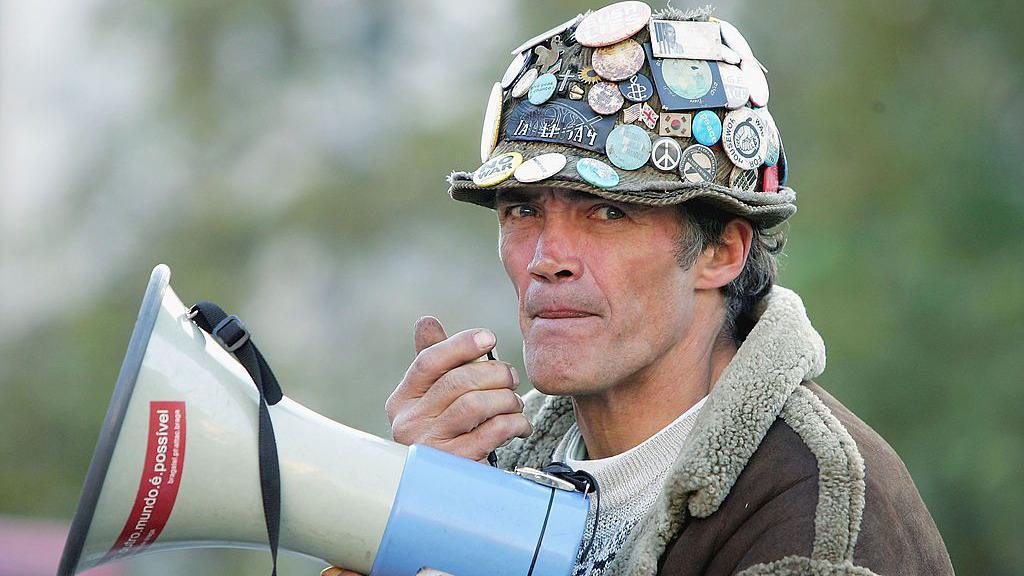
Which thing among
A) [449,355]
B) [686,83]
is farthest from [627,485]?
[686,83]

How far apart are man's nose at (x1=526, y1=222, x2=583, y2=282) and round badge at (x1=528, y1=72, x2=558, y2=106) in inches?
12.8

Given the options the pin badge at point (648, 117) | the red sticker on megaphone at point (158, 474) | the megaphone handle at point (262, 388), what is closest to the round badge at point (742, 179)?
the pin badge at point (648, 117)

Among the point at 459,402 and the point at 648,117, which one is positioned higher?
the point at 648,117

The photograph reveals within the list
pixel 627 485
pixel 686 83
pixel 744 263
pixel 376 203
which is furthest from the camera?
pixel 376 203

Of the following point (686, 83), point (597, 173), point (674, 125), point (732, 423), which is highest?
point (686, 83)

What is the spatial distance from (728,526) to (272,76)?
36.5 feet

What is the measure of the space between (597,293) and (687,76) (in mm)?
584

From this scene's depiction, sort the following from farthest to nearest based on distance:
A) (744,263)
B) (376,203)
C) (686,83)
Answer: (376,203), (744,263), (686,83)

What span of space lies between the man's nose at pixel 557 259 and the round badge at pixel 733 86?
0.52 meters

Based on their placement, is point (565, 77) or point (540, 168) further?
point (565, 77)

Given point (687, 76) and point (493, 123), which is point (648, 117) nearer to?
point (687, 76)

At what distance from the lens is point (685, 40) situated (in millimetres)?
2957

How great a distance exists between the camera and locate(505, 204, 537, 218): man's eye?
10.00ft

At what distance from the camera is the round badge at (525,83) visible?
3053mm
